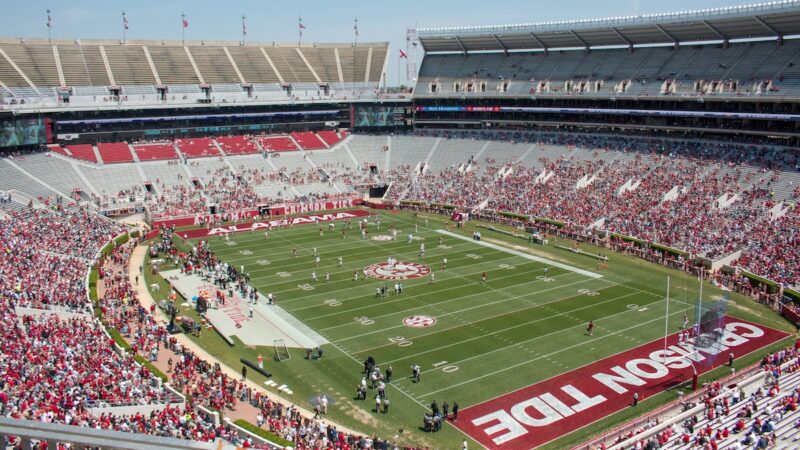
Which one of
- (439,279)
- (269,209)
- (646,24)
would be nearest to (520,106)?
(646,24)

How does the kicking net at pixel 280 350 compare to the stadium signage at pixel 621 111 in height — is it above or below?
below

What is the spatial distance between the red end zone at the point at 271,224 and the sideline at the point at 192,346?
220 inches

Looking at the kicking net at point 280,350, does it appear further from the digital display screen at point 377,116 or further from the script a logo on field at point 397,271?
the digital display screen at point 377,116

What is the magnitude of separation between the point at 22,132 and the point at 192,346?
1541 inches

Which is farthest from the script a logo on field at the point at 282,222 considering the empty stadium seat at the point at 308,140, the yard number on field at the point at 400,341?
the yard number on field at the point at 400,341

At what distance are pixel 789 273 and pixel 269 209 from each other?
124 ft

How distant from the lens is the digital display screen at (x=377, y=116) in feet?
244

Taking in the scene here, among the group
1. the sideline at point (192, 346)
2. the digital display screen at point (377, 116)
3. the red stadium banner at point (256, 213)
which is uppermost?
the digital display screen at point (377, 116)

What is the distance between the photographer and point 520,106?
67625 millimetres

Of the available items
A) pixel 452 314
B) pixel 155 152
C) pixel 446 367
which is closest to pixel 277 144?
pixel 155 152

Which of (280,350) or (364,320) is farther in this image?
(364,320)

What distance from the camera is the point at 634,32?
199 ft

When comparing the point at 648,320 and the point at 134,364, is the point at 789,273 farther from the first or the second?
the point at 134,364

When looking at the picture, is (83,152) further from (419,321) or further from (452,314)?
(452,314)
